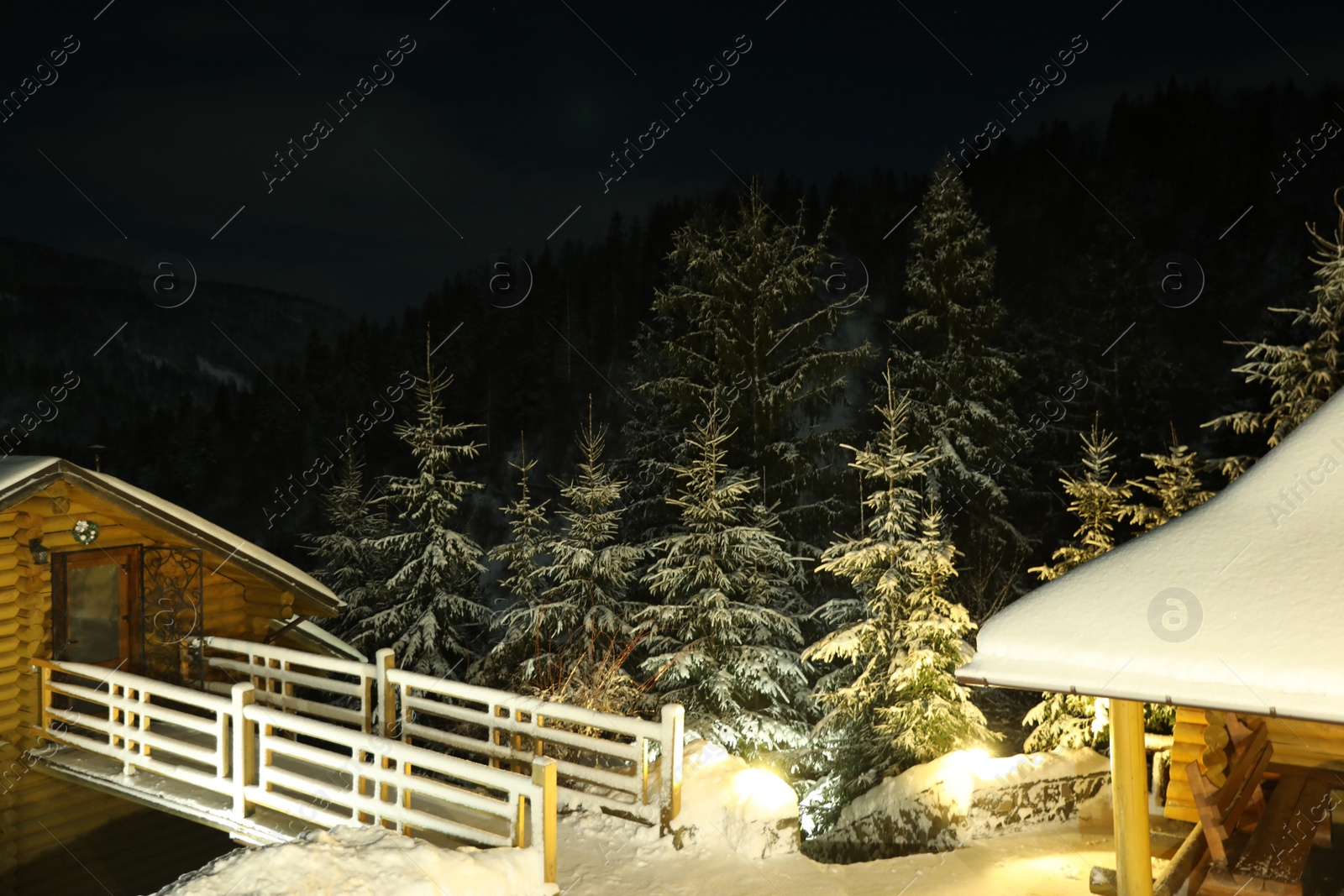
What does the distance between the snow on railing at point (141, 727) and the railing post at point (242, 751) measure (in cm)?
20

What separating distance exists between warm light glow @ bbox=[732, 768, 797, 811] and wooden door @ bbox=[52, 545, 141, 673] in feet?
Result: 24.8

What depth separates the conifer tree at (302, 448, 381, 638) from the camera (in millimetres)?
18016

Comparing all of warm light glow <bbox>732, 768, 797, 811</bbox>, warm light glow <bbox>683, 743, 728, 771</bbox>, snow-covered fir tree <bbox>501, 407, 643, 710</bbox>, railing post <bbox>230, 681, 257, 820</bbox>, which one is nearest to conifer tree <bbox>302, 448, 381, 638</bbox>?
snow-covered fir tree <bbox>501, 407, 643, 710</bbox>

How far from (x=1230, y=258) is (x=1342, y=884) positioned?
124 ft

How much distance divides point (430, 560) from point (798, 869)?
33.3 ft

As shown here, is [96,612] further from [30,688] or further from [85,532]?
[85,532]

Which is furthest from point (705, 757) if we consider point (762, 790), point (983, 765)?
point (983, 765)

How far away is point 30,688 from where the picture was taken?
10.3 m

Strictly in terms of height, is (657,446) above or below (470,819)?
above

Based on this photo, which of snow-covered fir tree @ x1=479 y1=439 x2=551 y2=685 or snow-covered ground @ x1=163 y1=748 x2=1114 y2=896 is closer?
snow-covered ground @ x1=163 y1=748 x2=1114 y2=896

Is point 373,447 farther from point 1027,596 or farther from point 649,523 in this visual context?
point 1027,596

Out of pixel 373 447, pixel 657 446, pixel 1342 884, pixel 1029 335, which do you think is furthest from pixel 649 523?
pixel 373 447

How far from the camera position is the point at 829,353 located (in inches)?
717

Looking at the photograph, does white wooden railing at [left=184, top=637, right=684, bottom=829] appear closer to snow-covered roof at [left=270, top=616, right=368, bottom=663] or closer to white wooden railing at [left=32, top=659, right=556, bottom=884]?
white wooden railing at [left=32, top=659, right=556, bottom=884]
